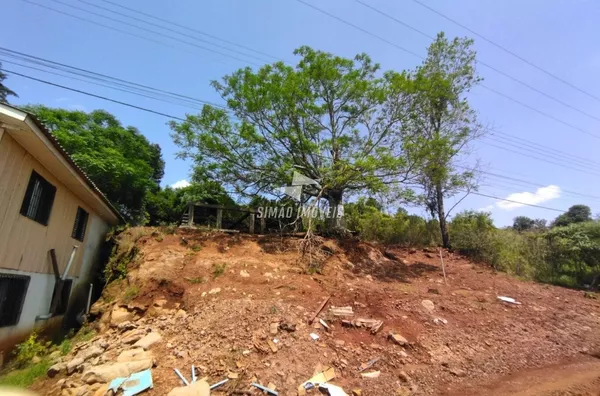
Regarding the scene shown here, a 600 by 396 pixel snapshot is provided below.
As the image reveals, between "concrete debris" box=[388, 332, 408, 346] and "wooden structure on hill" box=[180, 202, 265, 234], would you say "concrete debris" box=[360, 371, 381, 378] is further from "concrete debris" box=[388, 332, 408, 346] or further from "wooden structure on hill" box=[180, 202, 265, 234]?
"wooden structure on hill" box=[180, 202, 265, 234]

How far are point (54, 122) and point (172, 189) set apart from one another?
6.36 metres

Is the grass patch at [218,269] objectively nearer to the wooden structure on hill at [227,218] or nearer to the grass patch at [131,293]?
the grass patch at [131,293]

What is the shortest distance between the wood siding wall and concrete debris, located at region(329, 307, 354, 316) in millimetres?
6663

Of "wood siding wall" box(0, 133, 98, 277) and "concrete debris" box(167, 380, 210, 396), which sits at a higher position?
"wood siding wall" box(0, 133, 98, 277)

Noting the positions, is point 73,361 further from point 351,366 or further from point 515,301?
point 515,301

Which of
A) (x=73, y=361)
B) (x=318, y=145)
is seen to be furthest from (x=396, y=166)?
(x=73, y=361)

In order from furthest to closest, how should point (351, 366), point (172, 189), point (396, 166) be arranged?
point (172, 189), point (396, 166), point (351, 366)

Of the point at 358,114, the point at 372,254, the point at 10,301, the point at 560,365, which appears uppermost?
the point at 358,114

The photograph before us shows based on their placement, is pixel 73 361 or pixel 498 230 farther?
pixel 498 230

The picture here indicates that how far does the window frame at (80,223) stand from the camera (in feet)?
29.1

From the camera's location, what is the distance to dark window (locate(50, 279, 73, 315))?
773cm

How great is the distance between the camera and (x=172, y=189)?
17438 millimetres

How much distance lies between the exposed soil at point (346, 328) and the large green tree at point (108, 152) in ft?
21.6

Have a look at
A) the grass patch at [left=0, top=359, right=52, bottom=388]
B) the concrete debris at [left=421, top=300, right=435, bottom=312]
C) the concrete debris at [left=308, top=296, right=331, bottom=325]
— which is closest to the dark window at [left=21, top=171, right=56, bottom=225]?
the grass patch at [left=0, top=359, right=52, bottom=388]
